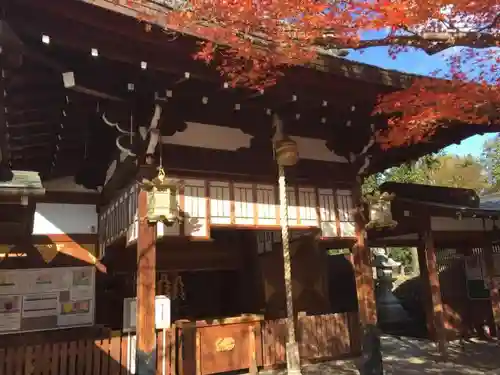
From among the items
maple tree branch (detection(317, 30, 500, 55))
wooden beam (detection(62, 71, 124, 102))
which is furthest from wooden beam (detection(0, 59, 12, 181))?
maple tree branch (detection(317, 30, 500, 55))

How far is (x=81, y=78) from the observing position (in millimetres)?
5633

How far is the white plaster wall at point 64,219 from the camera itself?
29.5 ft

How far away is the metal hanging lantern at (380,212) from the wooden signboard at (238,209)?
378 mm

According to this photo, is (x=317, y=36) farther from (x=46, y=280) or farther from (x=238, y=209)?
(x=46, y=280)

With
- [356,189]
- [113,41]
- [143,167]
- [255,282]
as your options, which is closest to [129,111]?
[143,167]

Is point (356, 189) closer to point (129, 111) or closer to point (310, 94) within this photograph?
point (310, 94)

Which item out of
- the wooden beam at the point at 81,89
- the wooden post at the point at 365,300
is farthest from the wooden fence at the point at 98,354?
the wooden beam at the point at 81,89

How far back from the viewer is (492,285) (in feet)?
35.8

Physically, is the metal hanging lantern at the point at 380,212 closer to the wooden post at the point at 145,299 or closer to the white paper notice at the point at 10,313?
the wooden post at the point at 145,299

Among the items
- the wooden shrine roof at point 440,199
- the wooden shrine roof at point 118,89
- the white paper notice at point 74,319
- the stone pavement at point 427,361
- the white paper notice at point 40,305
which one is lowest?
the stone pavement at point 427,361

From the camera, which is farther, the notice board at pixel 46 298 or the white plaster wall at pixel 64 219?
the white plaster wall at pixel 64 219

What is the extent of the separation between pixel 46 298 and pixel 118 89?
16.0 ft

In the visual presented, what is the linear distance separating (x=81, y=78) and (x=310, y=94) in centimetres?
336

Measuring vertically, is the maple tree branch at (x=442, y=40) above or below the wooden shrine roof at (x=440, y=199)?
above
